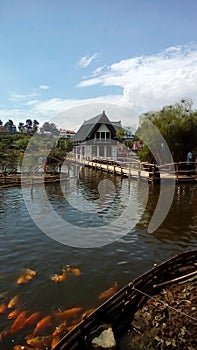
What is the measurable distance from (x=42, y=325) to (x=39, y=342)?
0.55 m

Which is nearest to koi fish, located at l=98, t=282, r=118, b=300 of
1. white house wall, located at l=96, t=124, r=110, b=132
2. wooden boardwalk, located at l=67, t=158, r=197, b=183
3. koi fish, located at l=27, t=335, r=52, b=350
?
koi fish, located at l=27, t=335, r=52, b=350

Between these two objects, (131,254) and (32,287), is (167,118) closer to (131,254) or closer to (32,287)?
(131,254)

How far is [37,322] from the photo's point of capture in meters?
6.47

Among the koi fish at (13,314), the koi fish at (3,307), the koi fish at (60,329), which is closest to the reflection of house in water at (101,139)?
the koi fish at (3,307)

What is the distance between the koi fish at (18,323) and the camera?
6209 mm

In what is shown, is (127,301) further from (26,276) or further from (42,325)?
(26,276)

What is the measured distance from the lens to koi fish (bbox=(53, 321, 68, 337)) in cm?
609

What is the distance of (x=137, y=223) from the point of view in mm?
13836

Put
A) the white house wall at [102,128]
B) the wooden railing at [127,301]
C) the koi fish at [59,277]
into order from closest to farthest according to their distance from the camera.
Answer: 1. the wooden railing at [127,301]
2. the koi fish at [59,277]
3. the white house wall at [102,128]

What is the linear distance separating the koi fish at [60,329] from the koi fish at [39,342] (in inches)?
8.1

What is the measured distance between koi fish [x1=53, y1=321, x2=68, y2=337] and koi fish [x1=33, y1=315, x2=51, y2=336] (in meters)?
0.24

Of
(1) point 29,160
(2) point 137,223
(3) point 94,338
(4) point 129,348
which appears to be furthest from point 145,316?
(1) point 29,160

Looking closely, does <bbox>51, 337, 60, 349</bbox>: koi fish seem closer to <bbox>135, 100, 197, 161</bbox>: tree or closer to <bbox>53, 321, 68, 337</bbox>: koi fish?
<bbox>53, 321, 68, 337</bbox>: koi fish

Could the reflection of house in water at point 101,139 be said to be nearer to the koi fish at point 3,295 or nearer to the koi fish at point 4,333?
the koi fish at point 3,295
